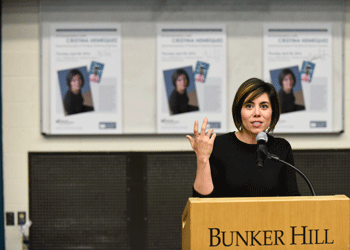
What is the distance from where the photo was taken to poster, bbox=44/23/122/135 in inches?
87.7

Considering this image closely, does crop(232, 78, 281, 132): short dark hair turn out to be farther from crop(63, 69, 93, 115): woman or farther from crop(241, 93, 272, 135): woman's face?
crop(63, 69, 93, 115): woman

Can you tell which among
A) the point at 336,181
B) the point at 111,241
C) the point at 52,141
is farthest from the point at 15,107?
the point at 336,181

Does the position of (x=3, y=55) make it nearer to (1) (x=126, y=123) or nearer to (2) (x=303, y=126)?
(1) (x=126, y=123)

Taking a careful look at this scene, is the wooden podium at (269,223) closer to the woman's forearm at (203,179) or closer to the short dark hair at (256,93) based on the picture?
the woman's forearm at (203,179)

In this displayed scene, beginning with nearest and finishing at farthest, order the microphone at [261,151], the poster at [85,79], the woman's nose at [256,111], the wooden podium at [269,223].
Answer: the wooden podium at [269,223] < the microphone at [261,151] < the woman's nose at [256,111] < the poster at [85,79]

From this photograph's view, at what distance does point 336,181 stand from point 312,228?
5.85 ft

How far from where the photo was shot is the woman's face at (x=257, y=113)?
1.03m

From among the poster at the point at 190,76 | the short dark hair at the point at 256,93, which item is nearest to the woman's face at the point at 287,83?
the poster at the point at 190,76

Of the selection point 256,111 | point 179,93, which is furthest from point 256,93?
point 179,93

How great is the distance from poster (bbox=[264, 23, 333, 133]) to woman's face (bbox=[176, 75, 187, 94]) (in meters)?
0.69

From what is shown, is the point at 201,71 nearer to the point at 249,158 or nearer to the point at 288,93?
the point at 288,93

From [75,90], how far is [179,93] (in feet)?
2.82

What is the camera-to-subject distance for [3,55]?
225 cm

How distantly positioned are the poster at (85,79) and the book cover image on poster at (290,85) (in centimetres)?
132
